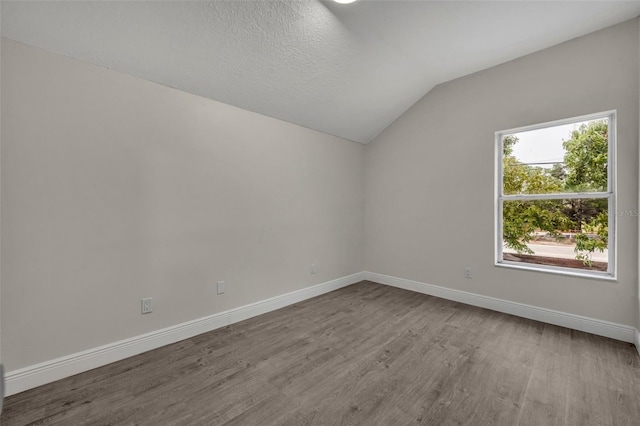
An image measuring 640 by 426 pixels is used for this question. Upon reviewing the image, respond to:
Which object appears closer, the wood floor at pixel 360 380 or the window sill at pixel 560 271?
the wood floor at pixel 360 380

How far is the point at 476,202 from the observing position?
329cm

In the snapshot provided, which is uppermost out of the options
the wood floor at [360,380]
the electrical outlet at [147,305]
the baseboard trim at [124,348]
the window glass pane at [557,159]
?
the window glass pane at [557,159]

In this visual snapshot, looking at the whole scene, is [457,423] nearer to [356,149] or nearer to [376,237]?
[376,237]

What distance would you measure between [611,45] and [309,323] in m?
3.82

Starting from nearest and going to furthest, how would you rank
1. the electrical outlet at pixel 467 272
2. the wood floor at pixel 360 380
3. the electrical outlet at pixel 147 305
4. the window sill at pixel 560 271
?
the wood floor at pixel 360 380 → the electrical outlet at pixel 147 305 → the window sill at pixel 560 271 → the electrical outlet at pixel 467 272

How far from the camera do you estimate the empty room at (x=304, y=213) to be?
69.2 inches

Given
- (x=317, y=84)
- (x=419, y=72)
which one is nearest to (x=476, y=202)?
(x=419, y=72)

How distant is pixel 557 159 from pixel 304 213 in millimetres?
2806

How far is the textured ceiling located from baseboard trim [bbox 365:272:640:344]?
261cm

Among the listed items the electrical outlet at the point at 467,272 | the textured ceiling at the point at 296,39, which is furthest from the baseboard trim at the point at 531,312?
the textured ceiling at the point at 296,39

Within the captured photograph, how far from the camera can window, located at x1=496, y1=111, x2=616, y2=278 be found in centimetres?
263

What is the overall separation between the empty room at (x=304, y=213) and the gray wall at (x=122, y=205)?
0.01m

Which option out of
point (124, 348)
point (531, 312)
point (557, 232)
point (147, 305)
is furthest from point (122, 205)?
point (557, 232)

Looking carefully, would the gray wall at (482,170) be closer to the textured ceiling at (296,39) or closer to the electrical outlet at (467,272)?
the electrical outlet at (467,272)
